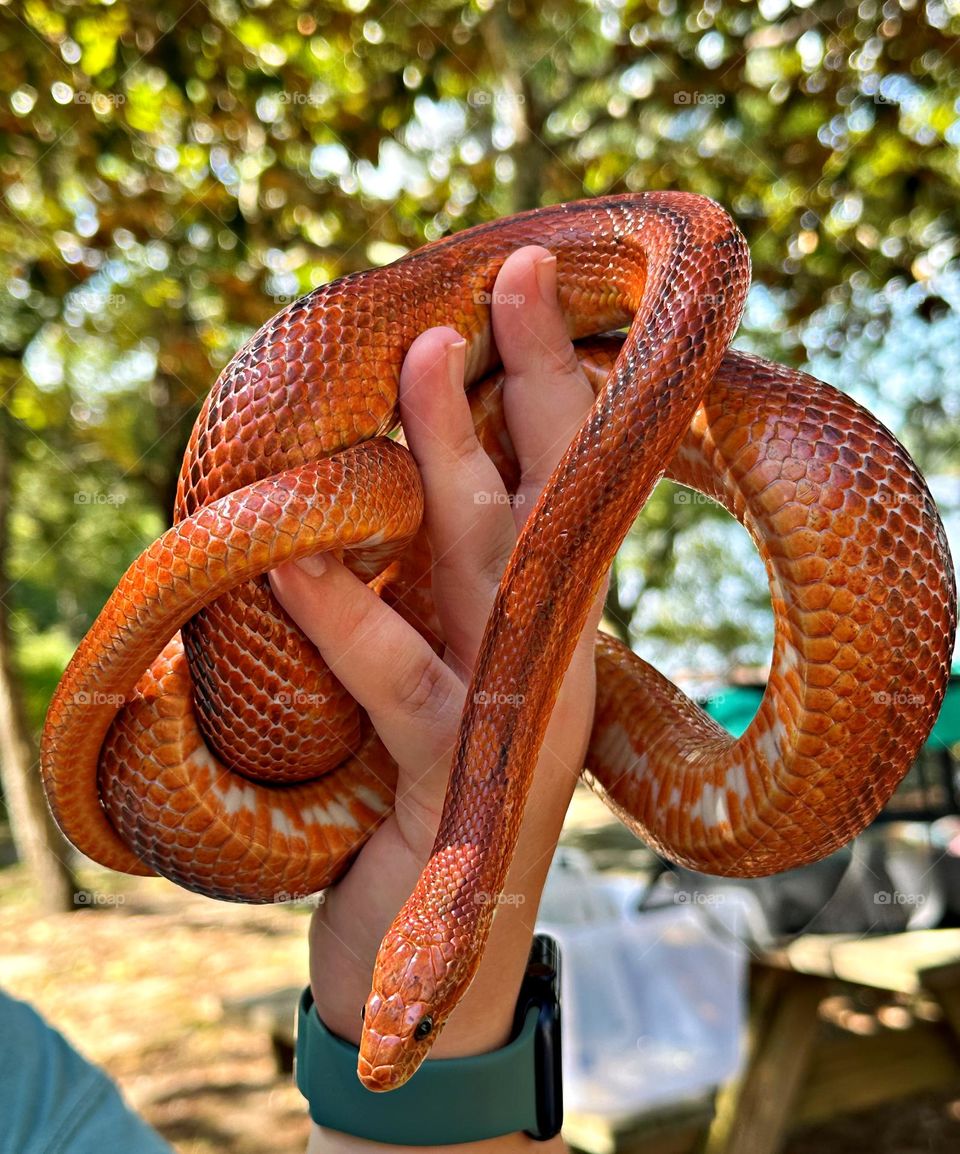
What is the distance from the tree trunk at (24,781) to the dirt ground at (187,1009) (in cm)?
31

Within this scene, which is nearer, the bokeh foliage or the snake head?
the snake head

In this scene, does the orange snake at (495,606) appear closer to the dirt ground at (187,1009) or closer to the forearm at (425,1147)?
the forearm at (425,1147)

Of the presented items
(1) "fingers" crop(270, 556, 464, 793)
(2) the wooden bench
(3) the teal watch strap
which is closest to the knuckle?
(1) "fingers" crop(270, 556, 464, 793)

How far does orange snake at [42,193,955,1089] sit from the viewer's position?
4.60 feet

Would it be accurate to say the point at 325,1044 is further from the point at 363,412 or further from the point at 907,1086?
the point at 907,1086

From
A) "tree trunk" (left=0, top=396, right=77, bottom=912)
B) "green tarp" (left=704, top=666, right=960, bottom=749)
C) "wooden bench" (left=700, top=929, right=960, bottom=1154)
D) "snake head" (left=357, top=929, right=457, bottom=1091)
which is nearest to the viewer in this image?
"snake head" (left=357, top=929, right=457, bottom=1091)

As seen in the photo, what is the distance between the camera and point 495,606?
144 cm

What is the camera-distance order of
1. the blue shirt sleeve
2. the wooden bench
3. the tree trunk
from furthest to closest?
the tree trunk < the wooden bench < the blue shirt sleeve

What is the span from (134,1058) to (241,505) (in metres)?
6.29

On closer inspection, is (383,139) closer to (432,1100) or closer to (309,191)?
(309,191)

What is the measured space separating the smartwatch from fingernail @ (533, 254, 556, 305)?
1.14 metres

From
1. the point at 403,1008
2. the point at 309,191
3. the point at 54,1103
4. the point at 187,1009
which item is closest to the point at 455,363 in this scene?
the point at 403,1008

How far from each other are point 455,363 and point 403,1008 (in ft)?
2.94

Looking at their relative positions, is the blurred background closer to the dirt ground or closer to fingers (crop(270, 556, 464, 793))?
the dirt ground
